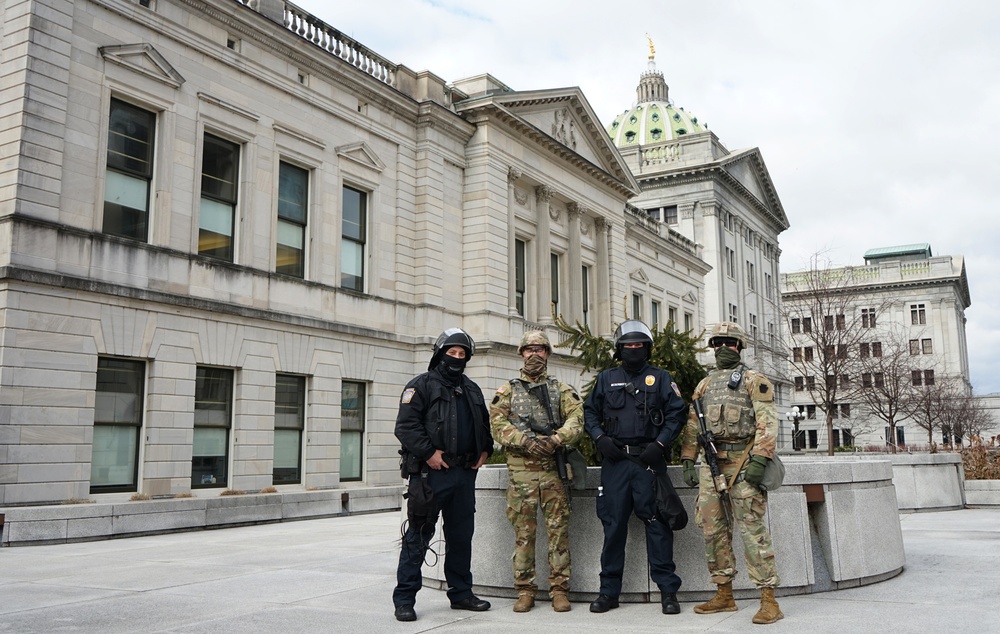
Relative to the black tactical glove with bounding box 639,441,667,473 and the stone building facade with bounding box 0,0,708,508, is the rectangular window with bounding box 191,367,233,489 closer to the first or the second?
the stone building facade with bounding box 0,0,708,508

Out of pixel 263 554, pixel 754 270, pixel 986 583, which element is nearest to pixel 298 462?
pixel 263 554

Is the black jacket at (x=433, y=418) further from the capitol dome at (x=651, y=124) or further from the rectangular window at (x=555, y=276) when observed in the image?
the capitol dome at (x=651, y=124)

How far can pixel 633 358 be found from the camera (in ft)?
23.7

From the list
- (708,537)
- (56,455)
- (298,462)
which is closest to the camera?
(708,537)

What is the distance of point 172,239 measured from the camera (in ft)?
58.7

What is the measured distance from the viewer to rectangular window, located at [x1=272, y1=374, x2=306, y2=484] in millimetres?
20202

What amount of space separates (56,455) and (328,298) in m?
8.09

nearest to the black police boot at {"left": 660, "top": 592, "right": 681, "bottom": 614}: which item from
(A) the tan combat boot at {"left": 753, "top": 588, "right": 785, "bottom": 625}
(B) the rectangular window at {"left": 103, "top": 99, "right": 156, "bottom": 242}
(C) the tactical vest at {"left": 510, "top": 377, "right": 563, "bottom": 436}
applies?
(A) the tan combat boot at {"left": 753, "top": 588, "right": 785, "bottom": 625}

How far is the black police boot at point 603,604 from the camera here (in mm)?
6938

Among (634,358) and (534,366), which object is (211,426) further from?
(634,358)

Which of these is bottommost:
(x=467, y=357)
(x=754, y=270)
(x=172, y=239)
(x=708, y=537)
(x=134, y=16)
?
(x=708, y=537)

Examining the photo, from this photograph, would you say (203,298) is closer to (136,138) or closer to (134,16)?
(136,138)

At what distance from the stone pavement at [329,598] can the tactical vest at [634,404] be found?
128cm

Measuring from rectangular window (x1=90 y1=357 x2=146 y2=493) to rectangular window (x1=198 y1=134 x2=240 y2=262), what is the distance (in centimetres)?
340
